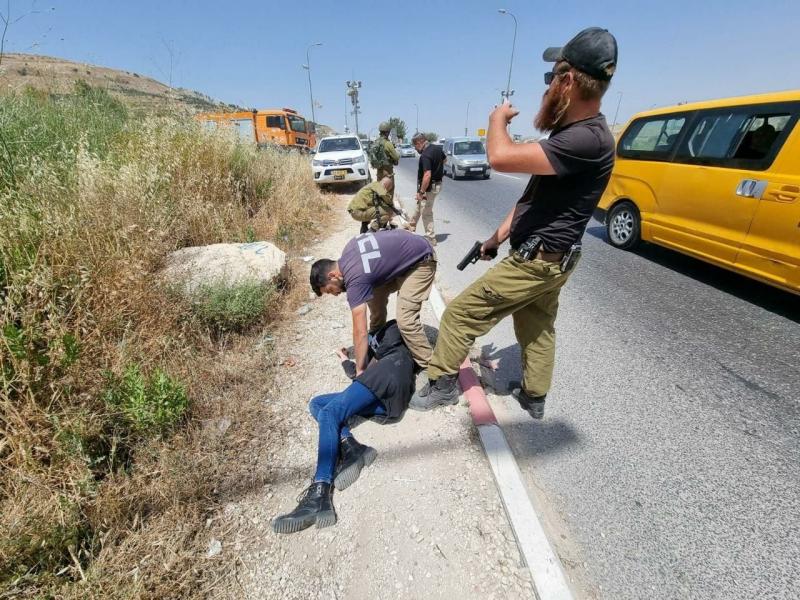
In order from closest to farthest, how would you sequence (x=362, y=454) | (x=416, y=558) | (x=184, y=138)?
(x=416, y=558) < (x=362, y=454) < (x=184, y=138)

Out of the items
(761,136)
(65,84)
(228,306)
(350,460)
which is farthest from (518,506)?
(65,84)

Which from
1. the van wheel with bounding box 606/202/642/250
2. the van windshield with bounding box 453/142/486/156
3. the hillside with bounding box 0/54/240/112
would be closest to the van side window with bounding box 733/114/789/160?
the van wheel with bounding box 606/202/642/250

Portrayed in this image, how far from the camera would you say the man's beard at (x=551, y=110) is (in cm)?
174

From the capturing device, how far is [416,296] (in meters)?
2.79

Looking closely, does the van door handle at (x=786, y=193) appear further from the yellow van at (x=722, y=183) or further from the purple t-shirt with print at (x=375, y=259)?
the purple t-shirt with print at (x=375, y=259)

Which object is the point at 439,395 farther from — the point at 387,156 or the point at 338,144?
the point at 338,144

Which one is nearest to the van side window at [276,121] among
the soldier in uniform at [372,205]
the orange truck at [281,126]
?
the orange truck at [281,126]

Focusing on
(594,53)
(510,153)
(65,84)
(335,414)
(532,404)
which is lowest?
(532,404)

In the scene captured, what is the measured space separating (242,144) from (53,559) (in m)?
6.70

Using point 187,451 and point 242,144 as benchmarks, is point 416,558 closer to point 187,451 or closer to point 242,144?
point 187,451

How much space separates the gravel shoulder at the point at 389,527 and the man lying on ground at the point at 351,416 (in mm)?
66

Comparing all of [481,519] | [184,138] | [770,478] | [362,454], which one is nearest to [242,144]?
[184,138]

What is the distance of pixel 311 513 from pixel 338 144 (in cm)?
1242

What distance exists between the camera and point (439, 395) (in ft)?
8.38
